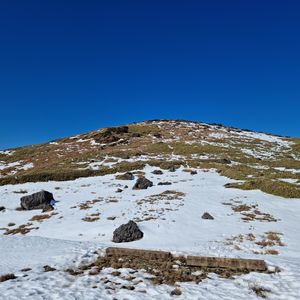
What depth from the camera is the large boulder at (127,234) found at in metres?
16.7

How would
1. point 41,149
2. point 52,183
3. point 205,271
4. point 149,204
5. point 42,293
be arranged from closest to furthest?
point 42,293 < point 205,271 < point 149,204 < point 52,183 < point 41,149

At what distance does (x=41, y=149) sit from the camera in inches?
3002

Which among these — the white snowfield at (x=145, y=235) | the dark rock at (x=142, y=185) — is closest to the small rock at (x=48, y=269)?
the white snowfield at (x=145, y=235)

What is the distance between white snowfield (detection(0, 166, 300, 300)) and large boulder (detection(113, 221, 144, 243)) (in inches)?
20.4

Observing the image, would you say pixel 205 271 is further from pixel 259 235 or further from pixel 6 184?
pixel 6 184

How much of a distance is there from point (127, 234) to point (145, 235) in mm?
1177

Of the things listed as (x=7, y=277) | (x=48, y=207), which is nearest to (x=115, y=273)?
(x=7, y=277)

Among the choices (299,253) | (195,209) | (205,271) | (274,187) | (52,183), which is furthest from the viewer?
(52,183)

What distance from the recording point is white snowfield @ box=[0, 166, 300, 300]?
9.12m

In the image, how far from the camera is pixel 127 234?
1703 cm

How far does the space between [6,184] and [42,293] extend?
33.5 metres

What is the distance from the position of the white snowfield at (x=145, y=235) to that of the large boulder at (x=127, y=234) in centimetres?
52

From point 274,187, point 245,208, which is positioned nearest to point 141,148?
point 274,187

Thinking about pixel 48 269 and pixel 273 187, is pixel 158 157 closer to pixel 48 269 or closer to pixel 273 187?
pixel 273 187
